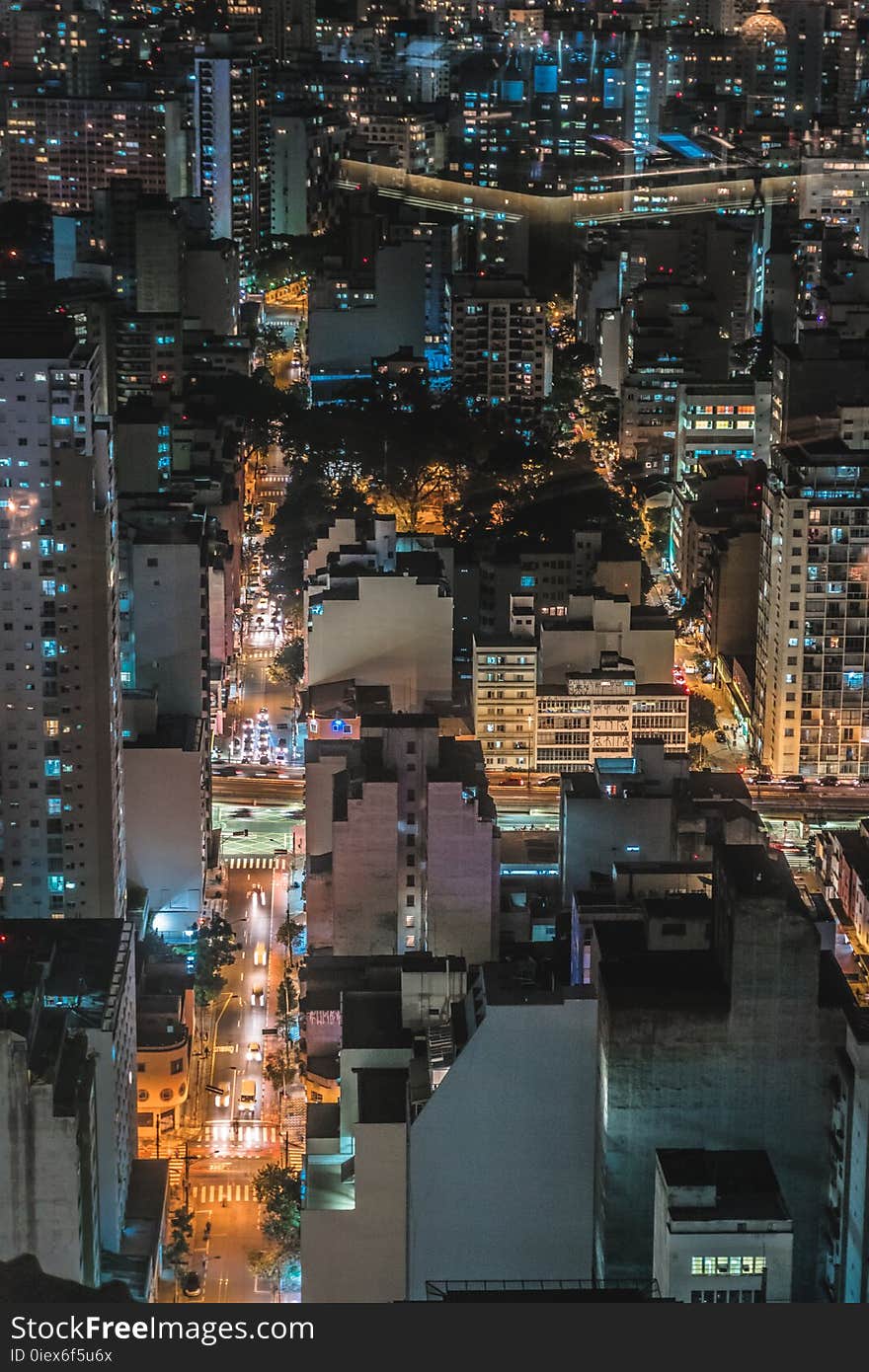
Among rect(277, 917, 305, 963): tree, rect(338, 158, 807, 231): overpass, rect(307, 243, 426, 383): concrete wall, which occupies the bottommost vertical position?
rect(277, 917, 305, 963): tree

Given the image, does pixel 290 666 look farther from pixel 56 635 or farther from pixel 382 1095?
pixel 382 1095

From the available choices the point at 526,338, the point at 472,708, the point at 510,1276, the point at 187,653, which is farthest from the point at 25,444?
the point at 526,338

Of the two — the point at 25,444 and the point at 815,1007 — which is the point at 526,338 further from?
the point at 815,1007

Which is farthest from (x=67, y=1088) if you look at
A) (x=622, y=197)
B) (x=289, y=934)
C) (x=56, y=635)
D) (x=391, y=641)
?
(x=622, y=197)

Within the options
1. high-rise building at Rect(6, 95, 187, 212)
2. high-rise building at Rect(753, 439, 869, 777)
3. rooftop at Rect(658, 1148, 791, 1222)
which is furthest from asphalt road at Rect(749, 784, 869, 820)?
high-rise building at Rect(6, 95, 187, 212)

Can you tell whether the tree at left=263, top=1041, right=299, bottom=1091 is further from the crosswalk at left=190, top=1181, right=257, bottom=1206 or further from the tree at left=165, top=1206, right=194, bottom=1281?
the tree at left=165, top=1206, right=194, bottom=1281

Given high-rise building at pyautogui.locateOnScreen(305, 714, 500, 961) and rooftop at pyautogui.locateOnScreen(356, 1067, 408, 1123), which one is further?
high-rise building at pyautogui.locateOnScreen(305, 714, 500, 961)

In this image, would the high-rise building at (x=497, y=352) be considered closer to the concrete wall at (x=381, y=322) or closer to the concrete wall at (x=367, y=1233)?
the concrete wall at (x=381, y=322)
